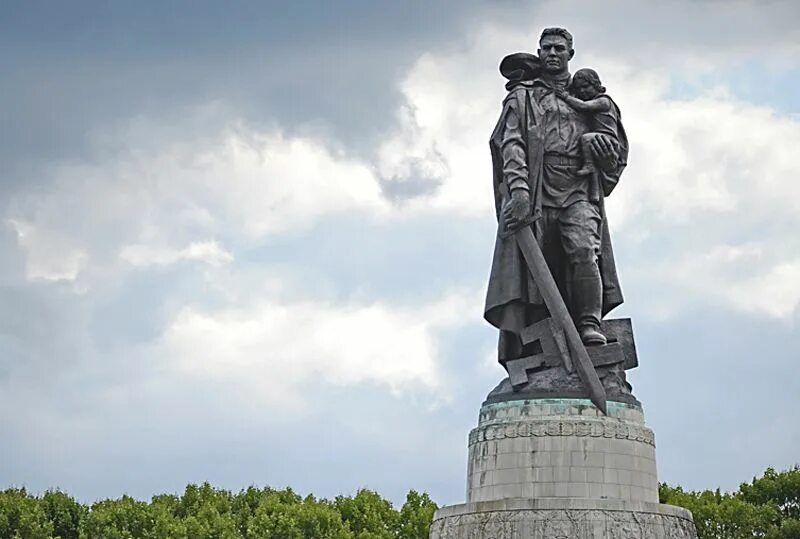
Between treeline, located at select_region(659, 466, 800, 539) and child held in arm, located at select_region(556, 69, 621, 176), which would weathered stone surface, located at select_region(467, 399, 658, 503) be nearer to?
child held in arm, located at select_region(556, 69, 621, 176)

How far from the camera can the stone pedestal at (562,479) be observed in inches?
730

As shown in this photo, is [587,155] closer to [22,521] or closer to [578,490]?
[578,490]

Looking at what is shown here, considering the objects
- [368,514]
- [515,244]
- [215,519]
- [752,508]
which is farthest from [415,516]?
[515,244]

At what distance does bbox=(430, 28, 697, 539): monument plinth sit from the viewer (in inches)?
745

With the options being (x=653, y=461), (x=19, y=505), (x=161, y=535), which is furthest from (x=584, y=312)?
(x=19, y=505)

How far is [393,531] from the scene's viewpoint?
152 feet

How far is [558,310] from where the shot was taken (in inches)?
790

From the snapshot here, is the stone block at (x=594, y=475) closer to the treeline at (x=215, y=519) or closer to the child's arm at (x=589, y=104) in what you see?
the child's arm at (x=589, y=104)

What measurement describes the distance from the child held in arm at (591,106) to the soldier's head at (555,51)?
1.01ft

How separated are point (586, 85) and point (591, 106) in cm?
45

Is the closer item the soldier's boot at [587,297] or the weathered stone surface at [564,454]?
the weathered stone surface at [564,454]

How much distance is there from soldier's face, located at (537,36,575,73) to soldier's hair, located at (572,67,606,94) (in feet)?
0.77

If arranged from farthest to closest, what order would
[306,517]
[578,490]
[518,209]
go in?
[306,517] → [518,209] → [578,490]

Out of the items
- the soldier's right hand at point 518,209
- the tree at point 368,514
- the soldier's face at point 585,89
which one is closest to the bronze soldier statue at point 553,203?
the soldier's right hand at point 518,209
